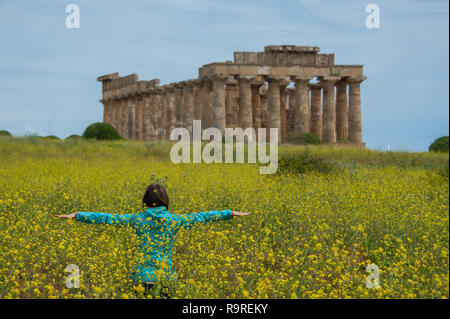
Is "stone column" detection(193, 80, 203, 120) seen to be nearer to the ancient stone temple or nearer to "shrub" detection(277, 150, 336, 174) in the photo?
the ancient stone temple

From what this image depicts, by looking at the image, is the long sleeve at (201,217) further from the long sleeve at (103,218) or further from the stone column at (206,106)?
the stone column at (206,106)

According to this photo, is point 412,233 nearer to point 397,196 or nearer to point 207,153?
point 397,196

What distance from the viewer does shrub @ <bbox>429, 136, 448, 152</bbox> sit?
2894 centimetres

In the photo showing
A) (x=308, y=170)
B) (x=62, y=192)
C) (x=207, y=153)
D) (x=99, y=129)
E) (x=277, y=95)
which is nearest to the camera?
(x=62, y=192)

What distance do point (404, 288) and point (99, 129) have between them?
1124 inches

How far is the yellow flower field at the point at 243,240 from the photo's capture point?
206 inches

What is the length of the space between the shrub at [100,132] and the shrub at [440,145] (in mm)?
20233

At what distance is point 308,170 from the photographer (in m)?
15.5

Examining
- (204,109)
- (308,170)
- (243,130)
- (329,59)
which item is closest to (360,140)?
(329,59)

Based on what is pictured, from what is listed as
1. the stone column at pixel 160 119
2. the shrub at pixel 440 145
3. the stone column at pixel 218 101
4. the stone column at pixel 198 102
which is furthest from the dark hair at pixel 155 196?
the stone column at pixel 160 119

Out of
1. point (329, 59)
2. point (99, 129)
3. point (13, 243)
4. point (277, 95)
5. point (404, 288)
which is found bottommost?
point (404, 288)

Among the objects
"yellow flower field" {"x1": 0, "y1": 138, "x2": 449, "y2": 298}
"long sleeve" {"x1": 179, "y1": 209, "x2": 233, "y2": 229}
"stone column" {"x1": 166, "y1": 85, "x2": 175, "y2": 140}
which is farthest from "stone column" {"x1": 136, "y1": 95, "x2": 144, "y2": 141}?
"long sleeve" {"x1": 179, "y1": 209, "x2": 233, "y2": 229}

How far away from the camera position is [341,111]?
3650cm

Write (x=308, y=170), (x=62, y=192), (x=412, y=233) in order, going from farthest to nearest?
1. (x=308, y=170)
2. (x=62, y=192)
3. (x=412, y=233)
